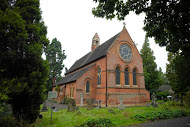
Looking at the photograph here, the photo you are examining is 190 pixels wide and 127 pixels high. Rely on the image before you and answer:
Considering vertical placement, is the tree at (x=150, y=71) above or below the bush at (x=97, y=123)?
above

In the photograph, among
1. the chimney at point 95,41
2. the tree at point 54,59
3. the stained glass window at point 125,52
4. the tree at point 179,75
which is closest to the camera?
the tree at point 179,75

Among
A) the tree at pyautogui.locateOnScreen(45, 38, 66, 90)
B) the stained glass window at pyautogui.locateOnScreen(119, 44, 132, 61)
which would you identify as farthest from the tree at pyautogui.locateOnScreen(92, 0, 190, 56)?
the tree at pyautogui.locateOnScreen(45, 38, 66, 90)

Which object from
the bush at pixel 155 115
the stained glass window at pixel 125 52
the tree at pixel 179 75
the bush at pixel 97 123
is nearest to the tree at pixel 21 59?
the bush at pixel 97 123

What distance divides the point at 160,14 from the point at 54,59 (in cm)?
3794

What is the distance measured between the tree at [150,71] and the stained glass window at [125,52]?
12.6 m

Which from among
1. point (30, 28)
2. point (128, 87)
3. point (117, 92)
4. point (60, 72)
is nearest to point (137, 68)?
point (128, 87)

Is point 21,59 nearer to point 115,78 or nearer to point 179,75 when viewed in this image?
point 115,78

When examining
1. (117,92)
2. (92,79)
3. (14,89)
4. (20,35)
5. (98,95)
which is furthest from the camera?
(92,79)

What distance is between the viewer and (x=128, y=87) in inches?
784

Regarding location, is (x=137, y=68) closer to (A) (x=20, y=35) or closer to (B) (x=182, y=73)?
(B) (x=182, y=73)

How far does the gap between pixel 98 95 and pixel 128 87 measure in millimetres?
5136

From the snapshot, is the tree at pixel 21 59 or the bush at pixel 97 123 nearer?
the tree at pixel 21 59

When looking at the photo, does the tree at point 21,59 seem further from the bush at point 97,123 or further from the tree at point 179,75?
the tree at point 179,75

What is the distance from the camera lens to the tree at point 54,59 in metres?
39.8
